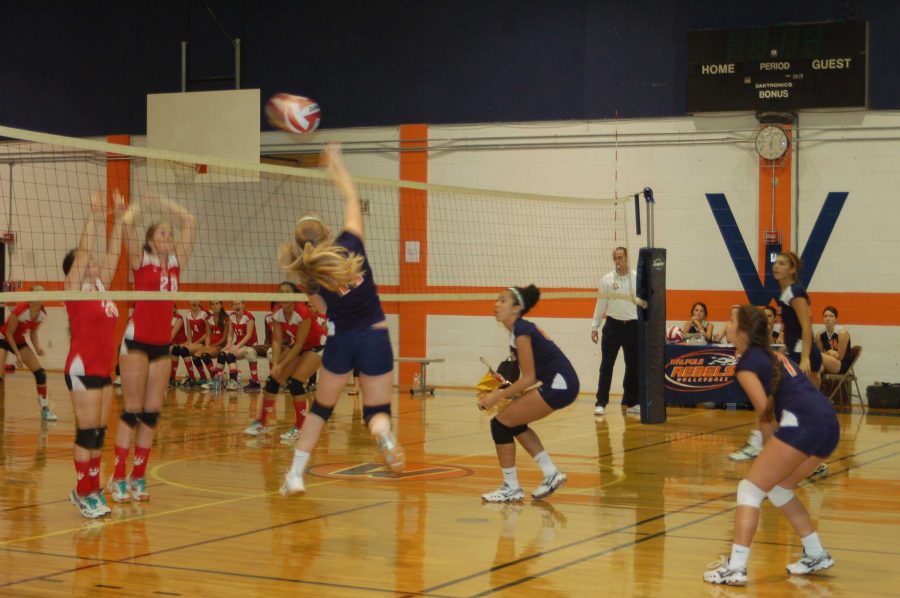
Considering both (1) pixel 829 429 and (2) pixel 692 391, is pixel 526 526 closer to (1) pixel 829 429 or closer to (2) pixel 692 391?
(1) pixel 829 429

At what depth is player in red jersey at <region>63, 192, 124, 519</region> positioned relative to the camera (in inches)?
276

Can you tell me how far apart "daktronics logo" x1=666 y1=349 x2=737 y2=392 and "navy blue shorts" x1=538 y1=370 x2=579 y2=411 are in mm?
7198

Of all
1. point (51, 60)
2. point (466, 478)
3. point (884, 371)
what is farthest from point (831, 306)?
point (51, 60)

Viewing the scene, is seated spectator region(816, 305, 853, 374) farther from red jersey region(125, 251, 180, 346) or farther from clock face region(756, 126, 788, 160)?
red jersey region(125, 251, 180, 346)

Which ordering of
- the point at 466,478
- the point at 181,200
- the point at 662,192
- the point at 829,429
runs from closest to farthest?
1. the point at 829,429
2. the point at 466,478
3. the point at 662,192
4. the point at 181,200

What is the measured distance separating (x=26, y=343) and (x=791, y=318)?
8749 mm

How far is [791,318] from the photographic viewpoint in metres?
9.43

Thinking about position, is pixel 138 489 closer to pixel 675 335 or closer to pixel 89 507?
pixel 89 507

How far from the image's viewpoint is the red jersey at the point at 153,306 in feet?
23.9

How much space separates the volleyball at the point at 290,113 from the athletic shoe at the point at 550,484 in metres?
3.51

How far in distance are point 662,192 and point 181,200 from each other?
7.88m

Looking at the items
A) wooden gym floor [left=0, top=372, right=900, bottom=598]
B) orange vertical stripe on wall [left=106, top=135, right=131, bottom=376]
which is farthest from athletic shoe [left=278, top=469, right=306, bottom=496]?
orange vertical stripe on wall [left=106, top=135, right=131, bottom=376]

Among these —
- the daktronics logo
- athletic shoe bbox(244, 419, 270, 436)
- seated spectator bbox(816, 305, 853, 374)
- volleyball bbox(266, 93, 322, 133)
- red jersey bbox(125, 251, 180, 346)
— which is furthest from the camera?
seated spectator bbox(816, 305, 853, 374)

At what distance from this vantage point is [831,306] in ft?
51.9
